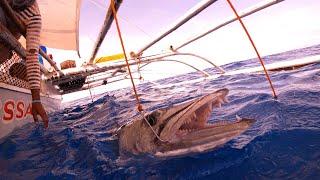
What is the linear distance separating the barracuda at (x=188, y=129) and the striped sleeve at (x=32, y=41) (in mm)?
2196

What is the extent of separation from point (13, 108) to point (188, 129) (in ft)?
19.9

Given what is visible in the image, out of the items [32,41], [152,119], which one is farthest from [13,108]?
[152,119]

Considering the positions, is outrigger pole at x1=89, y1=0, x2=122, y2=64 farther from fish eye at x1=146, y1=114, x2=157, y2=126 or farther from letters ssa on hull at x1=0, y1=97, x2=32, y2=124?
fish eye at x1=146, y1=114, x2=157, y2=126

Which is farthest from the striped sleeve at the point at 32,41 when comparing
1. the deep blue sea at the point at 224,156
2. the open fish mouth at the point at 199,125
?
the open fish mouth at the point at 199,125

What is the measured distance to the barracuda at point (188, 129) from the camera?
11.9 ft

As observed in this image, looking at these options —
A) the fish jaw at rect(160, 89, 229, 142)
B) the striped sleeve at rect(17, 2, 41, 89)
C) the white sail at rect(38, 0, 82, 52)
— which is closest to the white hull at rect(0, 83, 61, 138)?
the striped sleeve at rect(17, 2, 41, 89)

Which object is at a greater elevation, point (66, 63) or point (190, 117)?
point (66, 63)

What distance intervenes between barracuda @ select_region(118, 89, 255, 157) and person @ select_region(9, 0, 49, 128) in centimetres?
193

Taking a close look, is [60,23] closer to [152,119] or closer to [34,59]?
[34,59]

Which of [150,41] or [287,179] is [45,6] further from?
[287,179]

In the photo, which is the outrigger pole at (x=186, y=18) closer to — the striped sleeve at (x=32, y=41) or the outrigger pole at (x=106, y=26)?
the outrigger pole at (x=106, y=26)

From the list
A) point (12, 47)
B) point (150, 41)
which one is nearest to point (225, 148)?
point (12, 47)

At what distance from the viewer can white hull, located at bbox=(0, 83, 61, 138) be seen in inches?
A: 283

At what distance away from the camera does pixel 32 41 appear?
17.4ft
